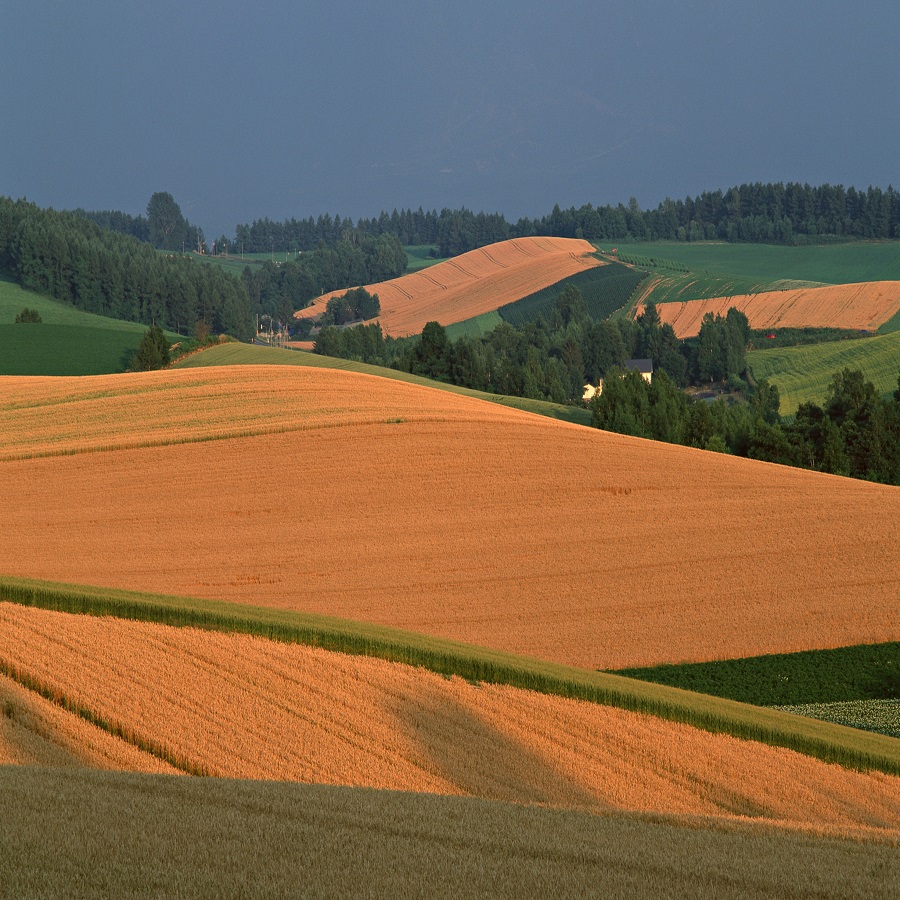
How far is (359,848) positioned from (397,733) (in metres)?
7.01

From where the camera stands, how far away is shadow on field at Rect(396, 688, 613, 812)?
14211 millimetres

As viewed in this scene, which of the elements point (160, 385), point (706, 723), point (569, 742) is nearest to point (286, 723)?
point (569, 742)

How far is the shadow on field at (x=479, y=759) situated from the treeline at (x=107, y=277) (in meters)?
133

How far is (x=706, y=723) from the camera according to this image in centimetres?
1825

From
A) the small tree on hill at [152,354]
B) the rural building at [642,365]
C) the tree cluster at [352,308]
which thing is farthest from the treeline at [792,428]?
the tree cluster at [352,308]

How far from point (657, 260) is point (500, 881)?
175 metres

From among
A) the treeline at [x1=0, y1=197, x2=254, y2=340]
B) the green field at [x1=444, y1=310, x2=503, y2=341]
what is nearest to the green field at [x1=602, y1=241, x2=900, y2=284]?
the green field at [x1=444, y1=310, x2=503, y2=341]

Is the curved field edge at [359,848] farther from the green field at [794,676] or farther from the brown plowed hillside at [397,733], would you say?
the green field at [794,676]

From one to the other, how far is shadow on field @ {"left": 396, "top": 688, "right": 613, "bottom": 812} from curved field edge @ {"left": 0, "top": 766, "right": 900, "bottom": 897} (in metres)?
3.21

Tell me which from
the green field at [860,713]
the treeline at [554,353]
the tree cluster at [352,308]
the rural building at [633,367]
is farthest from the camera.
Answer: the tree cluster at [352,308]

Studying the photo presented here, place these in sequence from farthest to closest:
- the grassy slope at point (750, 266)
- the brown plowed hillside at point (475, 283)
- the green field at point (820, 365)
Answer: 1. the brown plowed hillside at point (475, 283)
2. the grassy slope at point (750, 266)
3. the green field at point (820, 365)

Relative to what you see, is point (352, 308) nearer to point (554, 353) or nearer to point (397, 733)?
point (554, 353)

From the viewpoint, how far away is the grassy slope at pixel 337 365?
77.4 m

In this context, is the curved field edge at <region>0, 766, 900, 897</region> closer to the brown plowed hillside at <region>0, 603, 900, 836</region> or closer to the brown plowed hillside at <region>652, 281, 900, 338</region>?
the brown plowed hillside at <region>0, 603, 900, 836</region>
